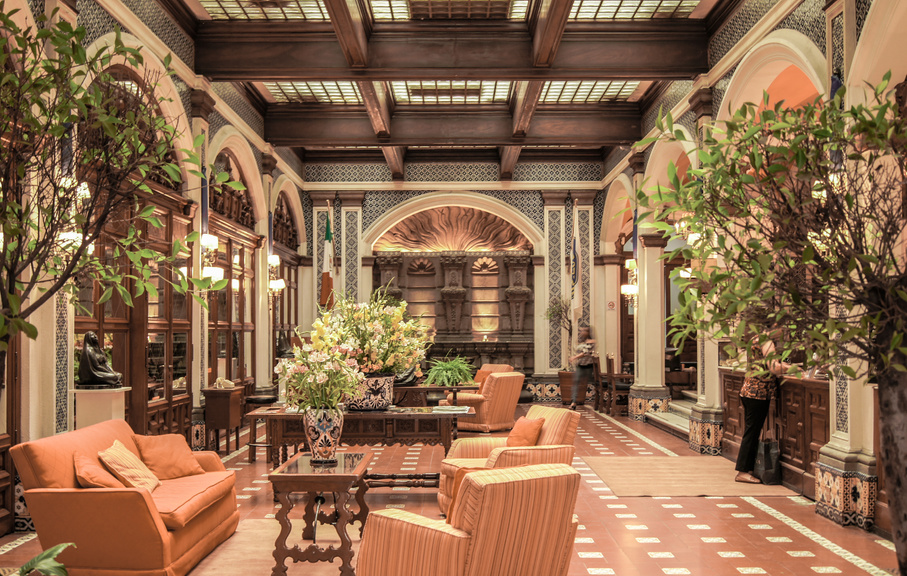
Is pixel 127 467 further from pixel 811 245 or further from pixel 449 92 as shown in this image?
pixel 449 92

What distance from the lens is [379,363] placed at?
20.6 feet

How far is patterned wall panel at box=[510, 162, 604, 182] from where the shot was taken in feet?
49.6

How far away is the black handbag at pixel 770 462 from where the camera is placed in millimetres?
7137

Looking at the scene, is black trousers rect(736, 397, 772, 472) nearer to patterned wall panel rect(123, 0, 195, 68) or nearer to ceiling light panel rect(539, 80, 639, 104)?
ceiling light panel rect(539, 80, 639, 104)

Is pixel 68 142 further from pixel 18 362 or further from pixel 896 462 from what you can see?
pixel 18 362

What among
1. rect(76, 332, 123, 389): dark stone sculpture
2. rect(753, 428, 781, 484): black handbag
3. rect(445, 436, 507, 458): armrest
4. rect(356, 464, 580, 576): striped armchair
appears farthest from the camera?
rect(753, 428, 781, 484): black handbag

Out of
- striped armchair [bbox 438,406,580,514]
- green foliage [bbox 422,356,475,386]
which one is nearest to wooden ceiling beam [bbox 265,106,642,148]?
green foliage [bbox 422,356,475,386]

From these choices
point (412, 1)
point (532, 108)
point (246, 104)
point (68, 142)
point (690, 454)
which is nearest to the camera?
point (68, 142)

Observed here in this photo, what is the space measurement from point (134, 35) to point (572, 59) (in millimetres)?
4620

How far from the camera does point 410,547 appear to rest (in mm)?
3285

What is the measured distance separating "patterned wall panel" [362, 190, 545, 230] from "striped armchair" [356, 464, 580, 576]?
12059 millimetres

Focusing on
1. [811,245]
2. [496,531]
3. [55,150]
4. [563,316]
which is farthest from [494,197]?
[811,245]

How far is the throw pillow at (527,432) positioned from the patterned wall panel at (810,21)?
379 cm

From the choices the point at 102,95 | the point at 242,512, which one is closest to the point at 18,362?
the point at 242,512
